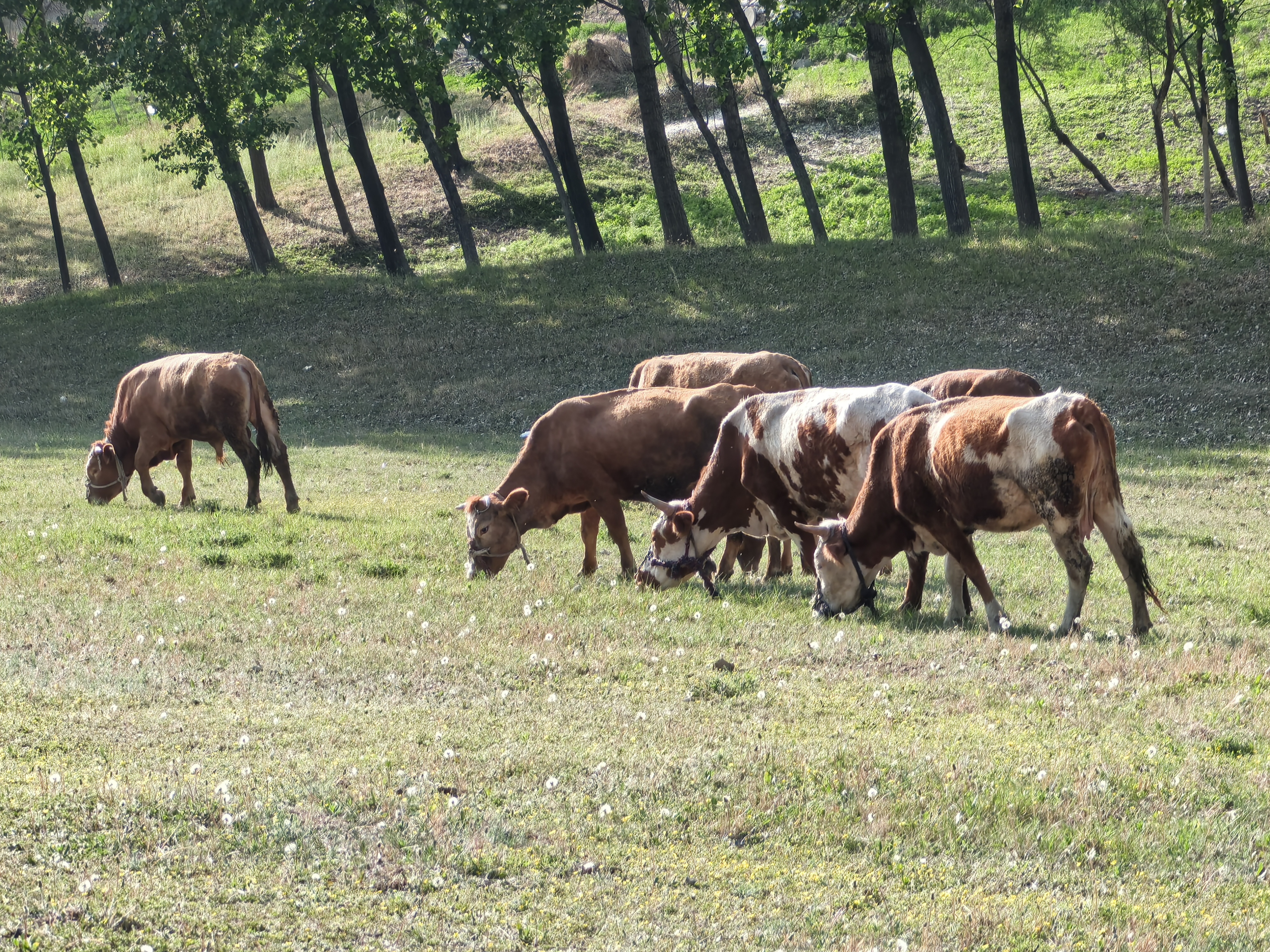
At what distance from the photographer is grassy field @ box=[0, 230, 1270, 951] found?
17.1 feet

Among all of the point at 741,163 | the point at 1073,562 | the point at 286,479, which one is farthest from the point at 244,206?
the point at 1073,562

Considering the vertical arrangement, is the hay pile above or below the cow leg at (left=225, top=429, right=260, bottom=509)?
above

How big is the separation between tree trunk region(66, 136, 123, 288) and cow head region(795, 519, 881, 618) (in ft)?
106

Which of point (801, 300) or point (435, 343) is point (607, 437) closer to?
point (801, 300)

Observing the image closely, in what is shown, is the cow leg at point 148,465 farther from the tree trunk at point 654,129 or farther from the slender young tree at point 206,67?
the slender young tree at point 206,67

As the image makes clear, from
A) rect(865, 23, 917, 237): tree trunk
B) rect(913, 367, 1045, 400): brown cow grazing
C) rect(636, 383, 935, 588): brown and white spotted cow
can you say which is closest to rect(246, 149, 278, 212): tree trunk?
rect(865, 23, 917, 237): tree trunk

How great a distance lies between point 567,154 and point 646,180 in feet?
47.2

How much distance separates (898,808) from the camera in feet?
20.2

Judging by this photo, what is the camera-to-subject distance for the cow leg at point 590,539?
1331 centimetres

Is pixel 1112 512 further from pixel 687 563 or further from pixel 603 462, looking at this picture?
pixel 603 462

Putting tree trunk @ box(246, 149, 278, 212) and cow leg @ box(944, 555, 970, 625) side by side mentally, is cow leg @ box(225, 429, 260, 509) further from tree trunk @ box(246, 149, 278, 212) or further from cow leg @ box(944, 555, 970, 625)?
tree trunk @ box(246, 149, 278, 212)

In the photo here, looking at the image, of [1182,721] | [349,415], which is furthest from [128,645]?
[349,415]

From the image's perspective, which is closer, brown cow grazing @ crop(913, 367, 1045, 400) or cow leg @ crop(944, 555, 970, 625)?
cow leg @ crop(944, 555, 970, 625)

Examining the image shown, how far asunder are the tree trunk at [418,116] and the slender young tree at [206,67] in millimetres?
2509
